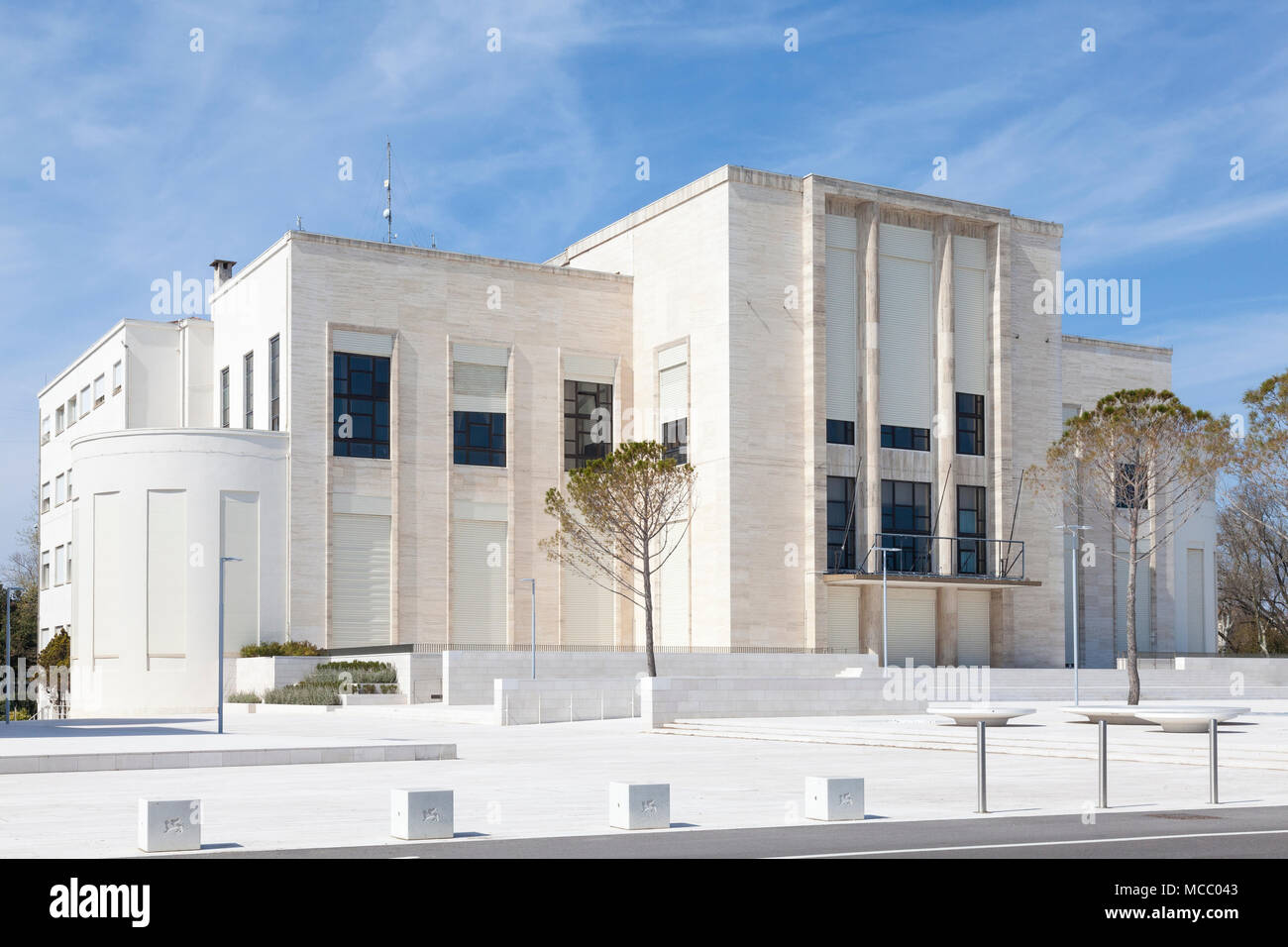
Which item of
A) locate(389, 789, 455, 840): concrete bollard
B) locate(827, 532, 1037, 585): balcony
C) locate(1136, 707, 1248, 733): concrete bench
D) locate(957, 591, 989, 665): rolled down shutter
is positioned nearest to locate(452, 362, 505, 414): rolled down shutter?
locate(827, 532, 1037, 585): balcony

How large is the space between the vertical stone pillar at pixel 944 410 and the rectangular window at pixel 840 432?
3708mm

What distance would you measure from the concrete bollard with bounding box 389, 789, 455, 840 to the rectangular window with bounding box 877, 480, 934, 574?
41.3 metres

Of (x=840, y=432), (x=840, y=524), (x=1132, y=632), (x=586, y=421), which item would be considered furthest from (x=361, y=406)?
(x=1132, y=632)

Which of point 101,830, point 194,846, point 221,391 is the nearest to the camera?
point 194,846

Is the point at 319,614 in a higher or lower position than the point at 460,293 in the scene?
lower

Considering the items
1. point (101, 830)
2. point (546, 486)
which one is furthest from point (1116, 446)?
point (101, 830)

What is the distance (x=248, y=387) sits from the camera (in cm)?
5584

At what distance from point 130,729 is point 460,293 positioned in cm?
2501

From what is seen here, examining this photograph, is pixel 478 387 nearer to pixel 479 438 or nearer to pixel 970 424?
pixel 479 438

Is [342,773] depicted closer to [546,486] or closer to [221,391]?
[546,486]

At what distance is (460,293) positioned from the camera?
5372 cm

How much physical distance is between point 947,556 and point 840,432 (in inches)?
242

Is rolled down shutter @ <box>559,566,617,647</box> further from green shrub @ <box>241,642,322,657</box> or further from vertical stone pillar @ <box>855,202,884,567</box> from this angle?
vertical stone pillar @ <box>855,202,884,567</box>

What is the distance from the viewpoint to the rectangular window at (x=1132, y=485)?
40.9 meters
